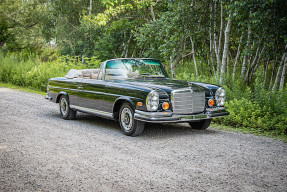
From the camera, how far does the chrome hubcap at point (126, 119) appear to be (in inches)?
271

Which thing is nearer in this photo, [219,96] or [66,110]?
[219,96]

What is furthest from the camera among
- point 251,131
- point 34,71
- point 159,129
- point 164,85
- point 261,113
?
point 34,71

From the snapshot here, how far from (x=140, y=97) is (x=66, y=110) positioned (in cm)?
334

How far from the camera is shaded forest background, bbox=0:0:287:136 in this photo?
343 inches

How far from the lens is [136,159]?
5289 mm

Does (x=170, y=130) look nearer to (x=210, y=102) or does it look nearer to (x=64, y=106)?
(x=210, y=102)

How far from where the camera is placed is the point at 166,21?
13031 millimetres

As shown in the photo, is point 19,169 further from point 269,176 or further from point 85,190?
point 269,176

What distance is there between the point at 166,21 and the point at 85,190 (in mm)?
10095

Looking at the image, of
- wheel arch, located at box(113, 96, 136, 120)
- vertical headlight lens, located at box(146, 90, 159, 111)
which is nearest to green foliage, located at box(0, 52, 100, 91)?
wheel arch, located at box(113, 96, 136, 120)

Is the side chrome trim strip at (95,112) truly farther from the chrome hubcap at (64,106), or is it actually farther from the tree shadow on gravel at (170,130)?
the tree shadow on gravel at (170,130)

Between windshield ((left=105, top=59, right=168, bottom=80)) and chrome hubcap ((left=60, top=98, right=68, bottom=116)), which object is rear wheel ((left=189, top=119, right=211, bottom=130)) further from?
chrome hubcap ((left=60, top=98, right=68, bottom=116))

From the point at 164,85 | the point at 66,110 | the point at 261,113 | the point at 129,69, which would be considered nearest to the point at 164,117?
the point at 164,85

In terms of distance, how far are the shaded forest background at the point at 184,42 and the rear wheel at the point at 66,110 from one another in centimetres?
406
